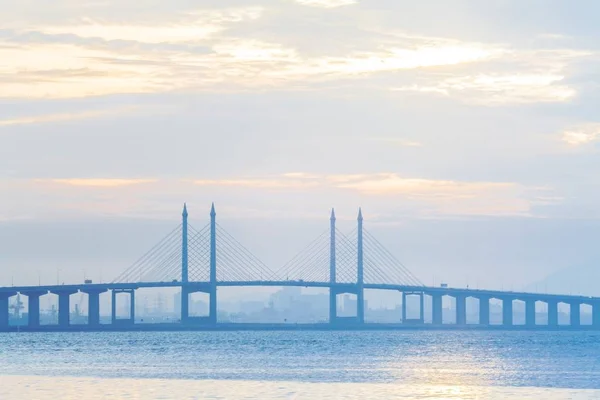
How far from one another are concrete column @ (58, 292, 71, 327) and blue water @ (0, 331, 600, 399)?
106ft

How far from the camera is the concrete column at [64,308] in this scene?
143875 mm

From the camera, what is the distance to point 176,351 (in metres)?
94.9

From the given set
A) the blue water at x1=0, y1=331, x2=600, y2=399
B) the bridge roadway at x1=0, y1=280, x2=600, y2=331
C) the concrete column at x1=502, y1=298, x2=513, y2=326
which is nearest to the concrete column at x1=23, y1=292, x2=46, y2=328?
the bridge roadway at x1=0, y1=280, x2=600, y2=331

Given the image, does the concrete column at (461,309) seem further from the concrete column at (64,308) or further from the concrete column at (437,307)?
the concrete column at (64,308)

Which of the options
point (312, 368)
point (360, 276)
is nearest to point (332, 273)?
point (360, 276)

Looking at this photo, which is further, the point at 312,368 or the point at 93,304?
the point at 93,304

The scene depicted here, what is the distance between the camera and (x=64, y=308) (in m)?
145

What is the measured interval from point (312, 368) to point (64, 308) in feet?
251

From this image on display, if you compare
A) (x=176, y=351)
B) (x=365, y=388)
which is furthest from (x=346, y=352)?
(x=365, y=388)

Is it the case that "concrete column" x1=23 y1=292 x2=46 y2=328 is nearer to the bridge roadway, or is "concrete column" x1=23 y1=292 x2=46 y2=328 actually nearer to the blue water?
the bridge roadway

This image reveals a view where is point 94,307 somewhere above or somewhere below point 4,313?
above

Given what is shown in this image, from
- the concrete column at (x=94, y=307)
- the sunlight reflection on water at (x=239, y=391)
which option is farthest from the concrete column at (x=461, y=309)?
the sunlight reflection on water at (x=239, y=391)

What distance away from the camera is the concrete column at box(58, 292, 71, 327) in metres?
144

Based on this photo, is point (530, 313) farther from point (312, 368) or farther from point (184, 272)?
point (312, 368)
